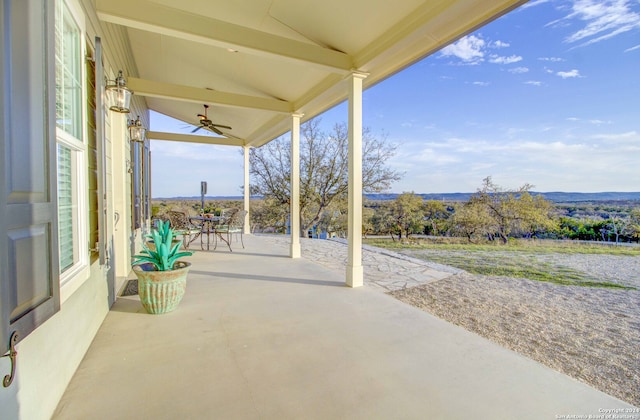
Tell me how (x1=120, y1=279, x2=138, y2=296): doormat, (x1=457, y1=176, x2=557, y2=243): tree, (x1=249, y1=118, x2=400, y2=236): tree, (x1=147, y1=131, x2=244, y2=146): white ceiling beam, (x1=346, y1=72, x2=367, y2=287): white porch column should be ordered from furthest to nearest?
(x1=249, y1=118, x2=400, y2=236): tree < (x1=147, y1=131, x2=244, y2=146): white ceiling beam < (x1=457, y1=176, x2=557, y2=243): tree < (x1=346, y1=72, x2=367, y2=287): white porch column < (x1=120, y1=279, x2=138, y2=296): doormat

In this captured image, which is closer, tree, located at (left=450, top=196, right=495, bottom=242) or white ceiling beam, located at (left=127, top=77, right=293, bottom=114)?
white ceiling beam, located at (left=127, top=77, right=293, bottom=114)

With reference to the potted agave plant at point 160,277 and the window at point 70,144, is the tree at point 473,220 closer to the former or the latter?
the potted agave plant at point 160,277

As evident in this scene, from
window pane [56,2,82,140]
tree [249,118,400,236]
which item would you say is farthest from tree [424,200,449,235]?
window pane [56,2,82,140]

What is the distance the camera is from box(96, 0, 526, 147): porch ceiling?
8.48 feet

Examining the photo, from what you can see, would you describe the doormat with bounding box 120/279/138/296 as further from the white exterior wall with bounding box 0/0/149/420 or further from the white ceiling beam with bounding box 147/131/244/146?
the white ceiling beam with bounding box 147/131/244/146

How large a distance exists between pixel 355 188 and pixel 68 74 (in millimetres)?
2887

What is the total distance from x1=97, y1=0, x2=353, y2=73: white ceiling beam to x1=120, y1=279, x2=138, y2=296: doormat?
108 inches

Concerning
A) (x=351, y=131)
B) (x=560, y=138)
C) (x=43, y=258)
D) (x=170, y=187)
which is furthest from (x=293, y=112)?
(x=170, y=187)

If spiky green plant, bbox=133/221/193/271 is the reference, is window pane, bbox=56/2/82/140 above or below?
above

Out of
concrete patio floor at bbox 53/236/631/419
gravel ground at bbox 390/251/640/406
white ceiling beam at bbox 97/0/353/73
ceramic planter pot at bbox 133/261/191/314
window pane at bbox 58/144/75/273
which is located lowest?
gravel ground at bbox 390/251/640/406

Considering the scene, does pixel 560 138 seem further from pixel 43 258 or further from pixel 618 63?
pixel 43 258

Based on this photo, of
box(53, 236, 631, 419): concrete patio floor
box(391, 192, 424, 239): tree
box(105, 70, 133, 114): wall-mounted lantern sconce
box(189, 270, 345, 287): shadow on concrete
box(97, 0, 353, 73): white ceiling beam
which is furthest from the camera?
box(391, 192, 424, 239): tree

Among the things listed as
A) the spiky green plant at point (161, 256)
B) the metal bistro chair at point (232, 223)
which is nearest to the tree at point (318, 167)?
the metal bistro chair at point (232, 223)

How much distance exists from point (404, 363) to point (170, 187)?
11511 millimetres
